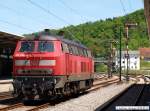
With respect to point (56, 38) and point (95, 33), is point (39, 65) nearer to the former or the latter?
point (56, 38)

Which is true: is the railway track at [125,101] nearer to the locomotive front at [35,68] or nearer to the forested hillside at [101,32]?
the locomotive front at [35,68]

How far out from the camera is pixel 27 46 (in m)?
20.8

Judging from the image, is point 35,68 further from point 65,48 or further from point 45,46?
point 65,48

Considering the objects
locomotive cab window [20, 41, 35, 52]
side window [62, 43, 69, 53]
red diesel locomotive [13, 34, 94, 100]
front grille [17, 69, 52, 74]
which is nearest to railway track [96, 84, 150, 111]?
red diesel locomotive [13, 34, 94, 100]

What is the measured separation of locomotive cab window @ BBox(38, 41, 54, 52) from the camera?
2055cm

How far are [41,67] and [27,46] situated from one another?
1.50m

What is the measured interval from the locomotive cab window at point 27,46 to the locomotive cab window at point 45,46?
352mm

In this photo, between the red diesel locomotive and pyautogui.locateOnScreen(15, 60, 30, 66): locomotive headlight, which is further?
pyautogui.locateOnScreen(15, 60, 30, 66): locomotive headlight

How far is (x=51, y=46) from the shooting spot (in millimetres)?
20656

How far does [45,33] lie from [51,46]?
3.25 ft

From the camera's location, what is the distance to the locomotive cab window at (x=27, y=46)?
20.7 m

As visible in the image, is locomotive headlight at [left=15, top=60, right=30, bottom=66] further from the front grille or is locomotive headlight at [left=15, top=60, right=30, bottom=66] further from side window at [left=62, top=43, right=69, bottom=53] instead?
side window at [left=62, top=43, right=69, bottom=53]

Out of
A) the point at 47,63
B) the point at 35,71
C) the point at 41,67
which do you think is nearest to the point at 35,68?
the point at 35,71

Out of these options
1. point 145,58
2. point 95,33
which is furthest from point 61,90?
point 145,58
